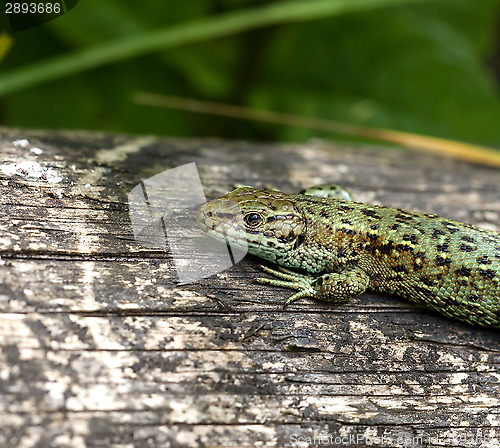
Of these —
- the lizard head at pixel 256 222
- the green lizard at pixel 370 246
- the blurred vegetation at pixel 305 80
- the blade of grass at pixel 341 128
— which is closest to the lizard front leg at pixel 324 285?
the green lizard at pixel 370 246

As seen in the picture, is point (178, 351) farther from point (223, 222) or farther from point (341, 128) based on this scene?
point (341, 128)

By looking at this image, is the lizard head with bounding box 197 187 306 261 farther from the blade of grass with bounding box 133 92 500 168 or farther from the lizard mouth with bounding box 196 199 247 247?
the blade of grass with bounding box 133 92 500 168

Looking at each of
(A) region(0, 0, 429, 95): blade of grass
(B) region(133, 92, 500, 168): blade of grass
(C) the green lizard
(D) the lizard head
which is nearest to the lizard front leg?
(C) the green lizard

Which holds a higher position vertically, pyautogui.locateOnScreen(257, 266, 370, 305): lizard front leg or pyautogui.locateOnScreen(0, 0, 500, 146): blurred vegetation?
pyautogui.locateOnScreen(0, 0, 500, 146): blurred vegetation

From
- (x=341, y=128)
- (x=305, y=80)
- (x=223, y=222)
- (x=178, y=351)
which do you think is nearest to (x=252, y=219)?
(x=223, y=222)

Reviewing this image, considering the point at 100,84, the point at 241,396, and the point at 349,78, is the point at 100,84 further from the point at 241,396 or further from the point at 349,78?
the point at 241,396

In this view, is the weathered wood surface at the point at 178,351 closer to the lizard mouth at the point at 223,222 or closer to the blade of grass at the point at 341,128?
the lizard mouth at the point at 223,222
